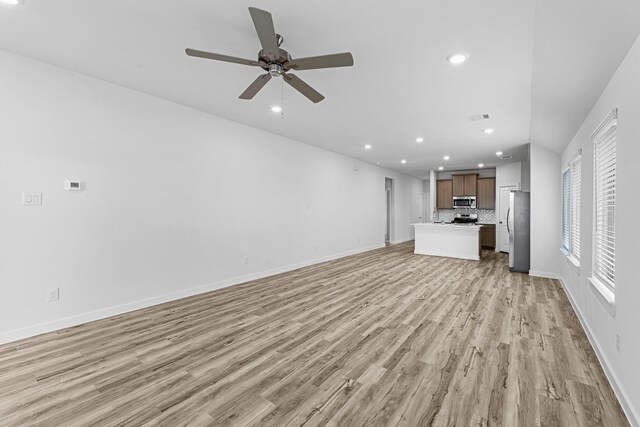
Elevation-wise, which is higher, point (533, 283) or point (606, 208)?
point (606, 208)

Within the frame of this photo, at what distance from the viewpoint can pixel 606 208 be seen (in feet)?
8.82

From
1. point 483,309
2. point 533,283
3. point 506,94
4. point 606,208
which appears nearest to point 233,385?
point 483,309

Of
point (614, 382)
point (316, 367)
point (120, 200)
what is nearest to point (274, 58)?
point (316, 367)

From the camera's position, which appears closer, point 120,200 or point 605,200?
point 605,200

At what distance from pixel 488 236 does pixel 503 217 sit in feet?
2.96

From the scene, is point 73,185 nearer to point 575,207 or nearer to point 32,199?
point 32,199

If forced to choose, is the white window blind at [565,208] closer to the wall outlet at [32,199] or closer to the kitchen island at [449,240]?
the kitchen island at [449,240]

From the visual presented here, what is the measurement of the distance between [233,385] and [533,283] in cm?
542

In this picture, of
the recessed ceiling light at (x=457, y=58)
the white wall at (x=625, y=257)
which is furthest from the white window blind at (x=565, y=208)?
the recessed ceiling light at (x=457, y=58)

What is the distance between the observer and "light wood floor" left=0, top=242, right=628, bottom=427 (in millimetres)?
1845

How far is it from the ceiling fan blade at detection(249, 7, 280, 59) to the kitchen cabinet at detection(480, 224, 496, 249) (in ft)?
30.1

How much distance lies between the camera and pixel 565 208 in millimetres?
5000

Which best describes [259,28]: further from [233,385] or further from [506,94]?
[506,94]

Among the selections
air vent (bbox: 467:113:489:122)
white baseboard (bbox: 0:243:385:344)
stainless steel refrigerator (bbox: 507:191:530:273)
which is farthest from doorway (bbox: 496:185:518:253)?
white baseboard (bbox: 0:243:385:344)
